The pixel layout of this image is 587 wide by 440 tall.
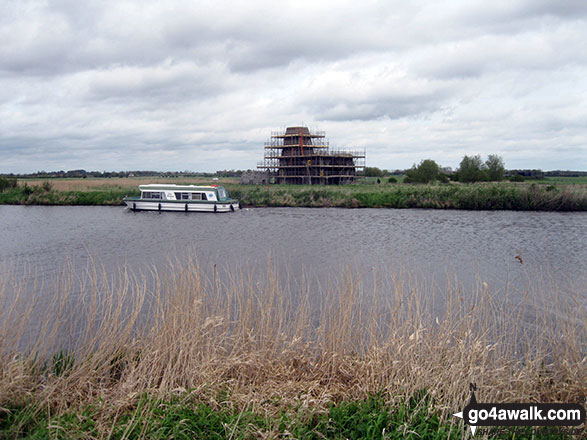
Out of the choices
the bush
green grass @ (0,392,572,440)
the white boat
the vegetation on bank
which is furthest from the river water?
the bush

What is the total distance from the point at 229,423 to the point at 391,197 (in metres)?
44.9

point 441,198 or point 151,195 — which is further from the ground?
point 151,195

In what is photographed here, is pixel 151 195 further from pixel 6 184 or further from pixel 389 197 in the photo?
pixel 6 184

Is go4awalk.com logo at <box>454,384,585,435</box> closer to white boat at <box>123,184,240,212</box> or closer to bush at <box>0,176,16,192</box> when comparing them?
white boat at <box>123,184,240,212</box>

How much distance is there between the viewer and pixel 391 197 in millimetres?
48219

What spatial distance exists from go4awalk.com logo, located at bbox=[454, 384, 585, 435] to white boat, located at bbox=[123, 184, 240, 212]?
125 feet

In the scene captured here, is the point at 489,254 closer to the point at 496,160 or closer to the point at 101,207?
the point at 101,207

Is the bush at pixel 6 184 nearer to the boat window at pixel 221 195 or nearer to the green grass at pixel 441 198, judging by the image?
the green grass at pixel 441 198

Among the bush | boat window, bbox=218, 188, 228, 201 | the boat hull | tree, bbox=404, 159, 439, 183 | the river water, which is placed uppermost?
tree, bbox=404, 159, 439, 183

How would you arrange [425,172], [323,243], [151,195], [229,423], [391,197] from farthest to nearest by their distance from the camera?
[425,172], [391,197], [151,195], [323,243], [229,423]

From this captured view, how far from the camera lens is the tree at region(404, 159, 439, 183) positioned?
6968cm

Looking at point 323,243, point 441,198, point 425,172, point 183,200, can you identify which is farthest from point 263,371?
point 425,172

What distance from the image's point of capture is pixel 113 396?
5711mm

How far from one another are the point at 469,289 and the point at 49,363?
11667 mm
